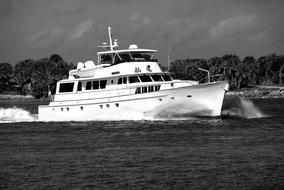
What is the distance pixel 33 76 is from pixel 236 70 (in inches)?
1727

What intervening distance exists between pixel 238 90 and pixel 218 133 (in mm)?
86913

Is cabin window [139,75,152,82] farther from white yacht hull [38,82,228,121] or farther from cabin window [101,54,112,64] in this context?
cabin window [101,54,112,64]

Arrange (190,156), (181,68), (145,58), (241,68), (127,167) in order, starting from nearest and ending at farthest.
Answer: (127,167), (190,156), (145,58), (241,68), (181,68)

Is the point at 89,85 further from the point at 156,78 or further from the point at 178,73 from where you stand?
the point at 178,73

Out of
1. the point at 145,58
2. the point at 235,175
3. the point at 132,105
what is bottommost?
the point at 235,175

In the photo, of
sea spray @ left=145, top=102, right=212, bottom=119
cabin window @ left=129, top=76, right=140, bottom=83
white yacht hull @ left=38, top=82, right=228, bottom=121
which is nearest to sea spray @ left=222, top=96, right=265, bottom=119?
sea spray @ left=145, top=102, right=212, bottom=119

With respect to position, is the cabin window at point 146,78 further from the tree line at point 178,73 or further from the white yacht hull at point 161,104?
the tree line at point 178,73

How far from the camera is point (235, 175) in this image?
2003 cm

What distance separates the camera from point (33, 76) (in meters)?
122

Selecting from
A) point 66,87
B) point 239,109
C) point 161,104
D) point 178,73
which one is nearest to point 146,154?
point 161,104

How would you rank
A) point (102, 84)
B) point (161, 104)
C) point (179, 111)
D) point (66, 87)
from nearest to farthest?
point (161, 104) → point (179, 111) → point (102, 84) → point (66, 87)

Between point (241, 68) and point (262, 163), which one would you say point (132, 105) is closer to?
point (262, 163)

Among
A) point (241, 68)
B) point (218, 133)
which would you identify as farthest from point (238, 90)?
point (218, 133)

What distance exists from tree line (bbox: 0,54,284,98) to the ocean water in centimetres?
7552
